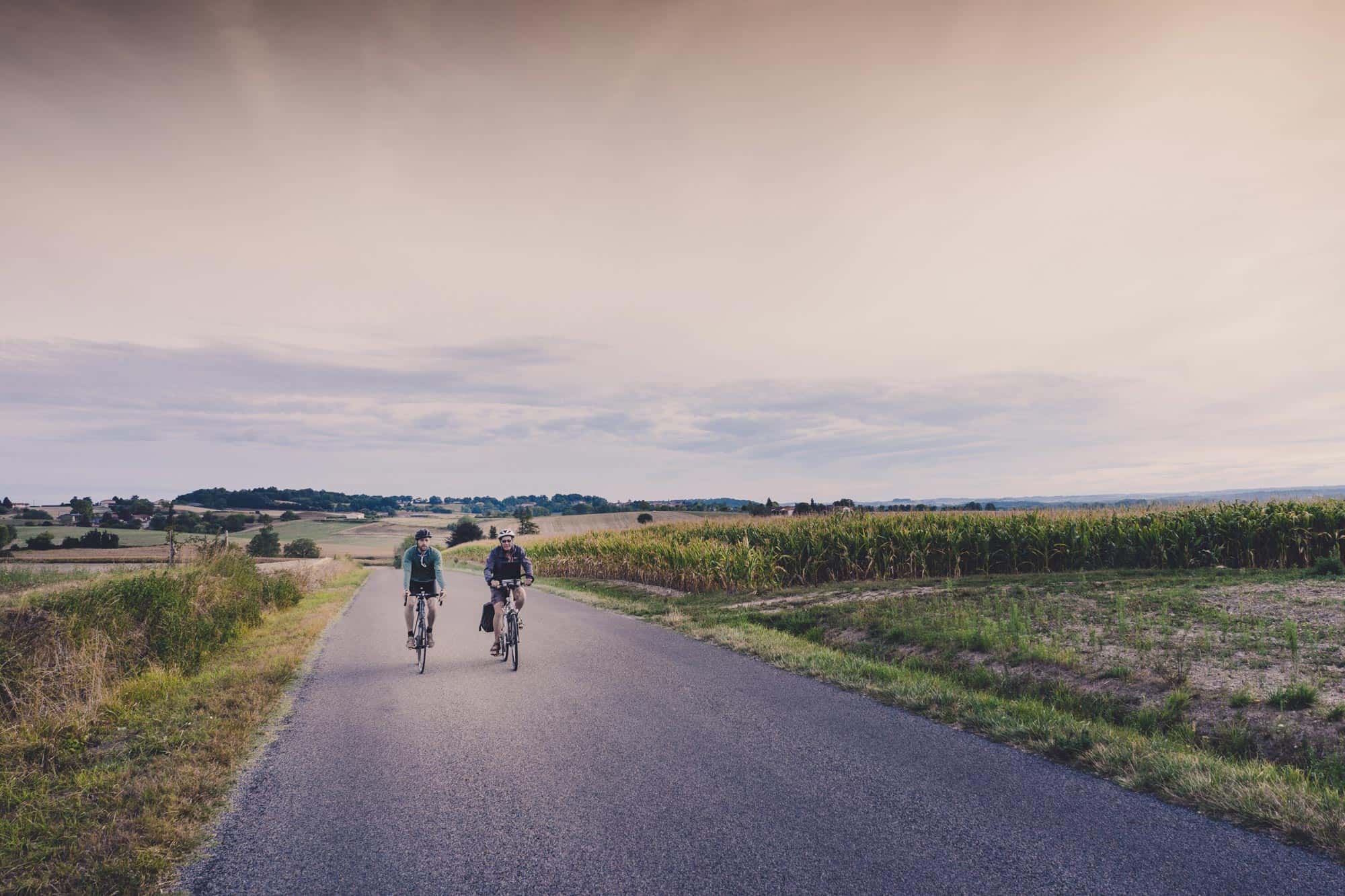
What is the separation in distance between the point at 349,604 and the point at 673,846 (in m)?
25.8

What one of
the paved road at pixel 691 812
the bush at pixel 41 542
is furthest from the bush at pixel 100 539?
the paved road at pixel 691 812

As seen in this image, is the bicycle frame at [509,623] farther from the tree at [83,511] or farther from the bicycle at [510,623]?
the tree at [83,511]

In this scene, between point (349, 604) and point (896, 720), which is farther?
point (349, 604)

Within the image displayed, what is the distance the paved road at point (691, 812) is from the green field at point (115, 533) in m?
35.4

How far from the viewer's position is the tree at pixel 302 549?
56812mm

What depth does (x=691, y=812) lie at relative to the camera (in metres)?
5.24

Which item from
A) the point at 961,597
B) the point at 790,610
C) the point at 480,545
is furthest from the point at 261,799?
the point at 480,545

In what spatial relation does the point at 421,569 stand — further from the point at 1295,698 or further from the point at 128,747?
the point at 1295,698

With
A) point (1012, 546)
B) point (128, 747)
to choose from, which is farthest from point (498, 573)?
point (1012, 546)

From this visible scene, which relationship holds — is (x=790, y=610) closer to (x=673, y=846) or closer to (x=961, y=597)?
(x=961, y=597)

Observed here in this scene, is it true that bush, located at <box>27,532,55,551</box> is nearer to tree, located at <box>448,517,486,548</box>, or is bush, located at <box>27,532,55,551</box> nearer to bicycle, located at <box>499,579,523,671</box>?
bicycle, located at <box>499,579,523,671</box>

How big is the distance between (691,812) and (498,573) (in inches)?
308

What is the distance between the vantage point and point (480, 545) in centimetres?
7831

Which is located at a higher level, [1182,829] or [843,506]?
[843,506]
